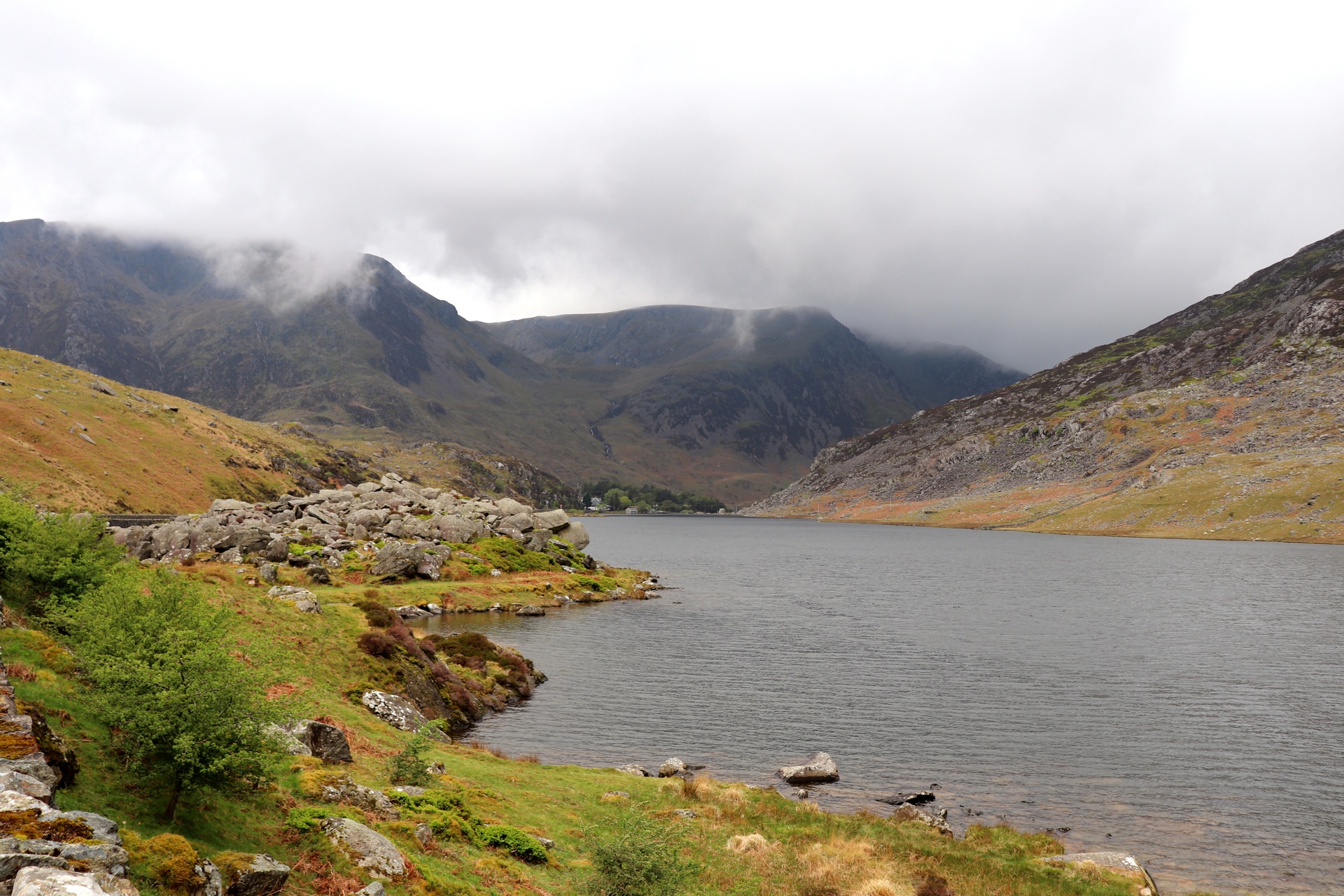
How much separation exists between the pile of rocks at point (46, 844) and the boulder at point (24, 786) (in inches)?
0.4

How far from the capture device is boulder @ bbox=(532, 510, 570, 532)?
13412 centimetres

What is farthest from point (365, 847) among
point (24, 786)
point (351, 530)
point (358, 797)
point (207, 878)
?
point (351, 530)

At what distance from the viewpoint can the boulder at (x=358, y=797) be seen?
2231cm

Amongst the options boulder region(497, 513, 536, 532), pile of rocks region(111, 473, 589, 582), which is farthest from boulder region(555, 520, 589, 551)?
boulder region(497, 513, 536, 532)

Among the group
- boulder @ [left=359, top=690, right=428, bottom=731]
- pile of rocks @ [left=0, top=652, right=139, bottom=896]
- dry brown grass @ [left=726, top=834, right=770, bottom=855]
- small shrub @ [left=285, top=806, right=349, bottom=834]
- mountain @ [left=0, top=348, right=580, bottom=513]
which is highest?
mountain @ [left=0, top=348, right=580, bottom=513]

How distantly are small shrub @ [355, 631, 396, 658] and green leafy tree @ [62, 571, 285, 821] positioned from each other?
1111 inches

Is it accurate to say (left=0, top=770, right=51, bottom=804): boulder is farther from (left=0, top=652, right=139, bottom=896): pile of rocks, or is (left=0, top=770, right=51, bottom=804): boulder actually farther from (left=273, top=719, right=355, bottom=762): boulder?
(left=273, top=719, right=355, bottom=762): boulder

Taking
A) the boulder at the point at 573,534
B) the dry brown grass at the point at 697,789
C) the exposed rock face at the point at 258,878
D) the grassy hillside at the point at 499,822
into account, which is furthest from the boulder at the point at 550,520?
the exposed rock face at the point at 258,878

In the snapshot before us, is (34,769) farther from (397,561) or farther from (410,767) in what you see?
(397,561)

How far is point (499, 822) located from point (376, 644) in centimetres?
2485

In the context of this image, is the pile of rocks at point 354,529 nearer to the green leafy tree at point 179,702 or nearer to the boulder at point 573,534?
the boulder at point 573,534

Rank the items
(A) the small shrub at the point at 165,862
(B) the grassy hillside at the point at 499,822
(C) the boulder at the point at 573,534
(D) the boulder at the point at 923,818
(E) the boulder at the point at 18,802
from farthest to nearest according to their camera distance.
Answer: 1. (C) the boulder at the point at 573,534
2. (D) the boulder at the point at 923,818
3. (B) the grassy hillside at the point at 499,822
4. (A) the small shrub at the point at 165,862
5. (E) the boulder at the point at 18,802

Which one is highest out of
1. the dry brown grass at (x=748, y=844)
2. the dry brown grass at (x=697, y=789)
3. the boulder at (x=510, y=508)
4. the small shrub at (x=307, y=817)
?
the boulder at (x=510, y=508)

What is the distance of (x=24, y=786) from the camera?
42.1ft
